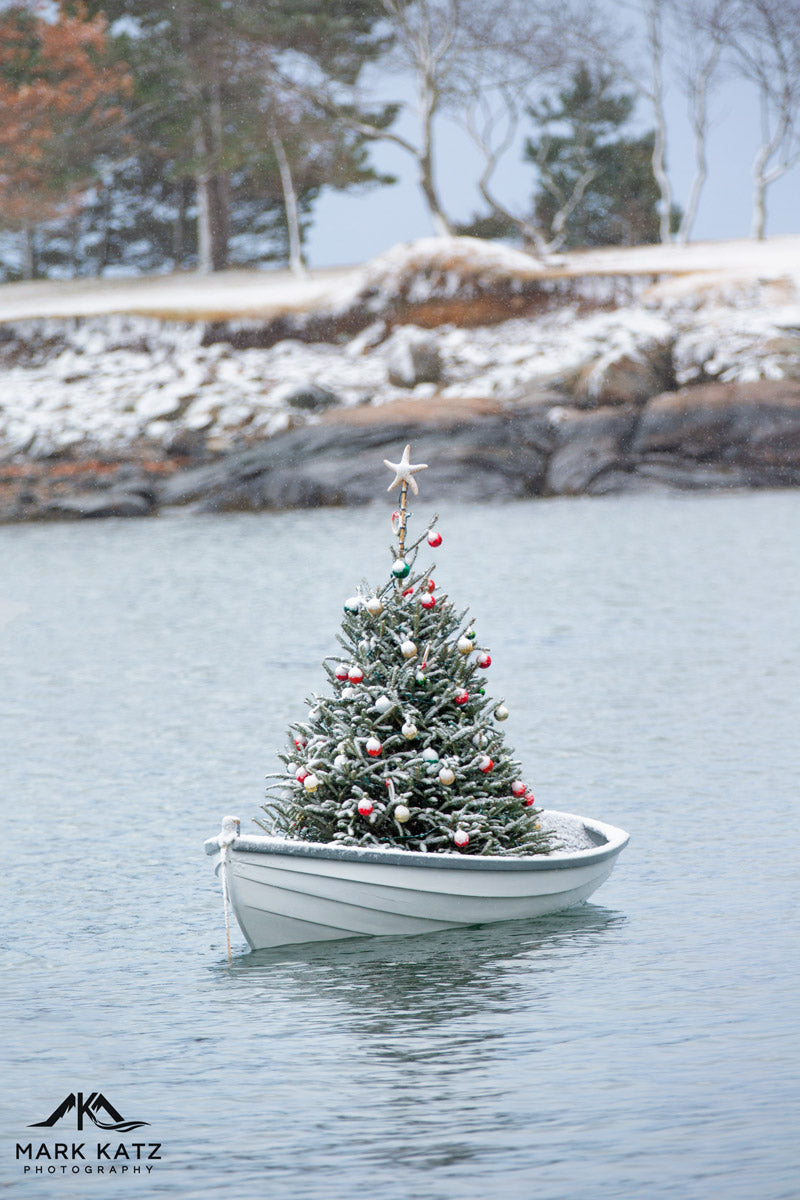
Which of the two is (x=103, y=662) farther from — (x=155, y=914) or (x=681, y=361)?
(x=681, y=361)

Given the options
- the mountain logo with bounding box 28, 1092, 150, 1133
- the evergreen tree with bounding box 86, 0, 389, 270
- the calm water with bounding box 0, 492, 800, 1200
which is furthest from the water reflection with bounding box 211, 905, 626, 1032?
the evergreen tree with bounding box 86, 0, 389, 270

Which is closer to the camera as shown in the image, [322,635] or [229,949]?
[229,949]

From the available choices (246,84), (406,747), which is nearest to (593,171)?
(246,84)

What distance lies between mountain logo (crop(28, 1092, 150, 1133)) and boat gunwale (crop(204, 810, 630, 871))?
138 centimetres

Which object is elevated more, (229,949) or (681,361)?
(681,361)

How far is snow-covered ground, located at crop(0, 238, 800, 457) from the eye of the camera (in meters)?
44.4

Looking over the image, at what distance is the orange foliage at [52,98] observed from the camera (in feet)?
178

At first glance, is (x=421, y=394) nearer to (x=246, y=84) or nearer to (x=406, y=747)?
(x=246, y=84)

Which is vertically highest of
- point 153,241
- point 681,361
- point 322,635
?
point 153,241

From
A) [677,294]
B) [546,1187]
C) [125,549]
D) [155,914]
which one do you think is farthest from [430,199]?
[546,1187]

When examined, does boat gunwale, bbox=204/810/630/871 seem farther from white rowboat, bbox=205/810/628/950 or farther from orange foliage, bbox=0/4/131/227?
orange foliage, bbox=0/4/131/227

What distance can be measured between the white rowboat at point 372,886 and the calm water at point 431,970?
0.50 ft

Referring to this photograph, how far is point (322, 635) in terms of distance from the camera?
2044 centimetres

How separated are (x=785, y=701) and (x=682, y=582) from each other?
945 cm
